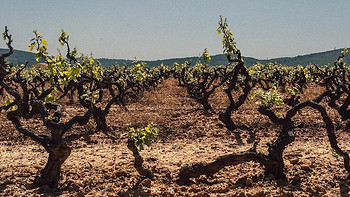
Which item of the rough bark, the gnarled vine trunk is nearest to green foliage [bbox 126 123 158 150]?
the rough bark

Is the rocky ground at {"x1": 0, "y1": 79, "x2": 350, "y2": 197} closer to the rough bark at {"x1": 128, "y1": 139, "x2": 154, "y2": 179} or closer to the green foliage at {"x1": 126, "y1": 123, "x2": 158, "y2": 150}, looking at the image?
the rough bark at {"x1": 128, "y1": 139, "x2": 154, "y2": 179}

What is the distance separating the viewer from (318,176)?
6.12 metres

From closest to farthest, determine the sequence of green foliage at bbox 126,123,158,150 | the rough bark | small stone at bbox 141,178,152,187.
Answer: green foliage at bbox 126,123,158,150, the rough bark, small stone at bbox 141,178,152,187

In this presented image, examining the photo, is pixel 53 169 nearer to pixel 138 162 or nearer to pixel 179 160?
pixel 138 162

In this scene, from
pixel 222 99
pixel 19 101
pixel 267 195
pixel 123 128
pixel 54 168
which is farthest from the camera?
pixel 222 99

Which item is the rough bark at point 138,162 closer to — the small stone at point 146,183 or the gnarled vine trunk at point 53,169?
the small stone at point 146,183

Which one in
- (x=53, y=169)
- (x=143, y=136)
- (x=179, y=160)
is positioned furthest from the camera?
(x=179, y=160)

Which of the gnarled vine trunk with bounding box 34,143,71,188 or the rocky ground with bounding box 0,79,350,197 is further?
the gnarled vine trunk with bounding box 34,143,71,188

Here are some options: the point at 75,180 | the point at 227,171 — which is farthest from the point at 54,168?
the point at 227,171

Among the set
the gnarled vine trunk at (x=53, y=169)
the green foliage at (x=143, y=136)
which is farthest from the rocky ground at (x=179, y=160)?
the green foliage at (x=143, y=136)

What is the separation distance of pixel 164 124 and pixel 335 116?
27.1 feet

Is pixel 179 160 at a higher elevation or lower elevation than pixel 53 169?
lower

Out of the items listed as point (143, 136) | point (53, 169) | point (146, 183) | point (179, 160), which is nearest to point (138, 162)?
point (146, 183)

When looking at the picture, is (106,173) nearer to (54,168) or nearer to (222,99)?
(54,168)
